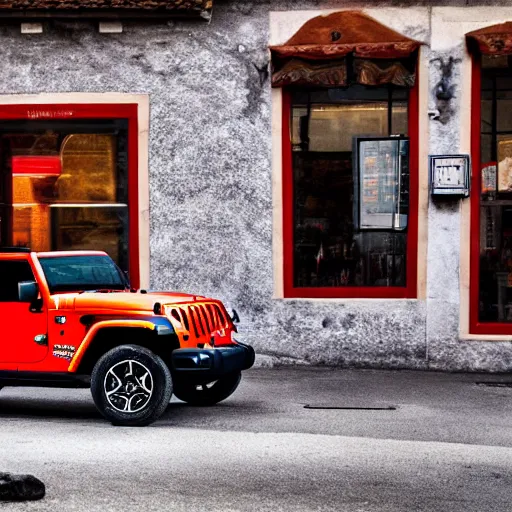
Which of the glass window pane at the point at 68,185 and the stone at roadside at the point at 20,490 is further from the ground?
the glass window pane at the point at 68,185

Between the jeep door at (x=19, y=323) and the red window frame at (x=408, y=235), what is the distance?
472 cm

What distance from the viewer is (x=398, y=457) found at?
8062 millimetres

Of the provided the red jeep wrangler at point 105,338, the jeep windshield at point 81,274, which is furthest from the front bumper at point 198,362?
the jeep windshield at point 81,274

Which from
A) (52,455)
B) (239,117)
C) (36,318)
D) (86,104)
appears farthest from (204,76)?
(52,455)

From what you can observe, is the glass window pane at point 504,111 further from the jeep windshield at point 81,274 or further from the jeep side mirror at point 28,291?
the jeep side mirror at point 28,291

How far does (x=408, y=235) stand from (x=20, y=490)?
26.7 ft

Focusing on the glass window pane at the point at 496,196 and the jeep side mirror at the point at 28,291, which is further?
the glass window pane at the point at 496,196

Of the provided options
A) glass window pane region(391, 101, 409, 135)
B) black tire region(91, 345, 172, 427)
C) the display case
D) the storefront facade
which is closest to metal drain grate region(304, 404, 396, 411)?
black tire region(91, 345, 172, 427)

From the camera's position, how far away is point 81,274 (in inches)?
408

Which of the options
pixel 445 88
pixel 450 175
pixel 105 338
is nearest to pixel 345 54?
pixel 445 88

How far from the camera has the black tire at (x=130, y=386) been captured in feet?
30.5

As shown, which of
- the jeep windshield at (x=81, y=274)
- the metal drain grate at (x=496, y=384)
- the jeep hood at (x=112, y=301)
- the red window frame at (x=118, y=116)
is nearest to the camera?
the jeep hood at (x=112, y=301)

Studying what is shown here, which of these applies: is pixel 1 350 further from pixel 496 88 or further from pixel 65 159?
pixel 496 88

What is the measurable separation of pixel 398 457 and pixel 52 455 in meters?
2.49
